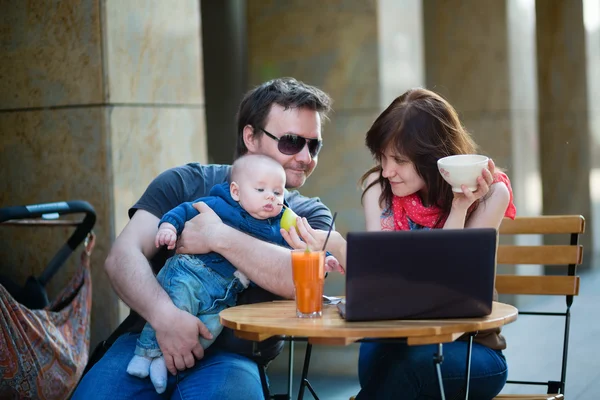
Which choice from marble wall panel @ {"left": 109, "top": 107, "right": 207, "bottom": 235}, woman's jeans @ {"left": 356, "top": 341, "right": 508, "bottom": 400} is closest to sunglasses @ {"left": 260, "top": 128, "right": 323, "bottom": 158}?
woman's jeans @ {"left": 356, "top": 341, "right": 508, "bottom": 400}

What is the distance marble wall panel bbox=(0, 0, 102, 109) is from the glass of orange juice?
7.79 ft

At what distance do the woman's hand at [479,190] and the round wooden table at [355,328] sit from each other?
1.29 ft

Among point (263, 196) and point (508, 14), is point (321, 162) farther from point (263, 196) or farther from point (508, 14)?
point (263, 196)

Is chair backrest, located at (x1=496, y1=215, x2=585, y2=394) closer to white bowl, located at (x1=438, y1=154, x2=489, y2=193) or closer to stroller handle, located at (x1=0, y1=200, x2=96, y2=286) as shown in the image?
white bowl, located at (x1=438, y1=154, x2=489, y2=193)

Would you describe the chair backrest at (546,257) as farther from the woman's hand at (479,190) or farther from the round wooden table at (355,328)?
the round wooden table at (355,328)

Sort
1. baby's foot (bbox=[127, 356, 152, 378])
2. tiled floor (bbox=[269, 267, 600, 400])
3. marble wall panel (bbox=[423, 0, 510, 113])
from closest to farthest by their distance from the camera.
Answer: baby's foot (bbox=[127, 356, 152, 378]) < tiled floor (bbox=[269, 267, 600, 400]) < marble wall panel (bbox=[423, 0, 510, 113])

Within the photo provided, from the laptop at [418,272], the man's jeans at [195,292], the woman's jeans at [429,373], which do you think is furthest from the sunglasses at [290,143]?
the laptop at [418,272]

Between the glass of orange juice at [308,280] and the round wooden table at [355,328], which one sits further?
the glass of orange juice at [308,280]

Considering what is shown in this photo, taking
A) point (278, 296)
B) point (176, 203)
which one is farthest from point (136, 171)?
point (278, 296)

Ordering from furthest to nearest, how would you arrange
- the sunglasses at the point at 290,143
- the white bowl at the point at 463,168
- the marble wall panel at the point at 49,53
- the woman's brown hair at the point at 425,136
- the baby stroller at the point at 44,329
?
the marble wall panel at the point at 49,53 → the baby stroller at the point at 44,329 → the sunglasses at the point at 290,143 → the woman's brown hair at the point at 425,136 → the white bowl at the point at 463,168

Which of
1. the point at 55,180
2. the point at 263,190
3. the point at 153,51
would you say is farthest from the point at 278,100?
the point at 55,180

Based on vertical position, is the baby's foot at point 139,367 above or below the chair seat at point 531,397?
above

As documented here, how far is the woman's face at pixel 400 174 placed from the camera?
3.09 m

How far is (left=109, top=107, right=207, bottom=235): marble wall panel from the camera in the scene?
15.0ft
